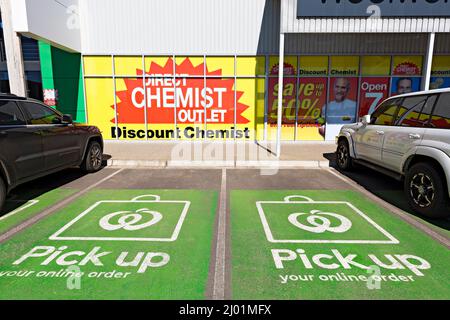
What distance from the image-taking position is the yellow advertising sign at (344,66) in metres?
12.1

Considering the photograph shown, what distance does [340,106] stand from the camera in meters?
12.6

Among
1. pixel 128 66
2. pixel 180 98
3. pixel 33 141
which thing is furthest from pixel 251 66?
pixel 33 141

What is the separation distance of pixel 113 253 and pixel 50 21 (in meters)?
9.65

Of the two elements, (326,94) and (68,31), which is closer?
(68,31)

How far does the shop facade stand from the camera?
38.7ft

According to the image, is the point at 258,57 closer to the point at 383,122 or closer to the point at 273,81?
the point at 273,81

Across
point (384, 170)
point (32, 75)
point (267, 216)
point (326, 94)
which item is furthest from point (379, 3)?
point (32, 75)

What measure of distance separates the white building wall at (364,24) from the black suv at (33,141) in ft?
23.5

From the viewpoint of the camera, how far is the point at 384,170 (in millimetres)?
5961

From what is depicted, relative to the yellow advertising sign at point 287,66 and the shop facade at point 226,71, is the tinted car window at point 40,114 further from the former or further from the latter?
the yellow advertising sign at point 287,66
